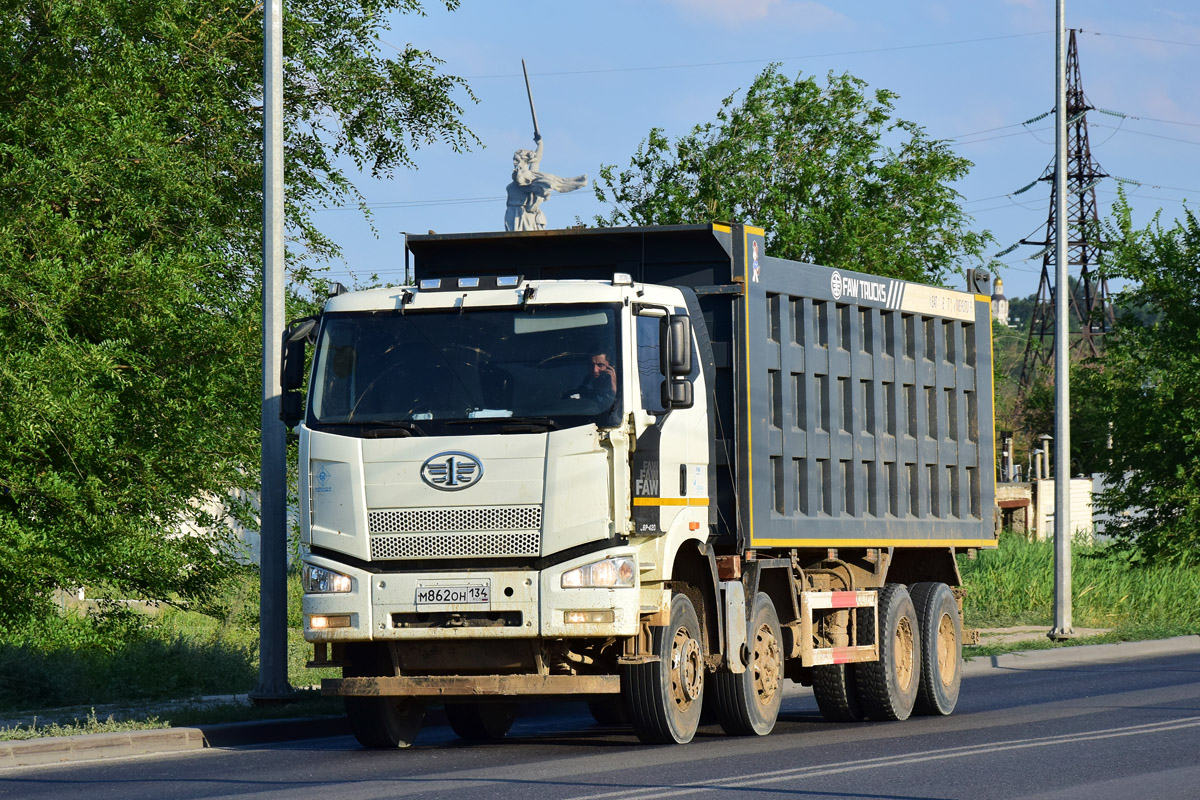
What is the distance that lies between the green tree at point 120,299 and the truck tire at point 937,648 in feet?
22.8

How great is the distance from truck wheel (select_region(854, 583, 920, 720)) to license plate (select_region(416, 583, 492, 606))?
174 inches

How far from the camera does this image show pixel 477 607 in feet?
36.0

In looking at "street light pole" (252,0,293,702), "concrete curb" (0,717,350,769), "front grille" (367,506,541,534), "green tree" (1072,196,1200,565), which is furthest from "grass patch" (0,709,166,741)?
"green tree" (1072,196,1200,565)

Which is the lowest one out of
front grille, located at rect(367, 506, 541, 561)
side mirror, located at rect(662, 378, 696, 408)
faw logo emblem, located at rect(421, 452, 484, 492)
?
front grille, located at rect(367, 506, 541, 561)

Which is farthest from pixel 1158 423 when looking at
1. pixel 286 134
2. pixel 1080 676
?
pixel 286 134

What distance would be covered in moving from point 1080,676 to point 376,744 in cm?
993

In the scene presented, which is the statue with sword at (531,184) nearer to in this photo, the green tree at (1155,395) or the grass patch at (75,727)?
the green tree at (1155,395)

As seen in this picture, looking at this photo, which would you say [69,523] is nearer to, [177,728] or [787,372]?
[177,728]

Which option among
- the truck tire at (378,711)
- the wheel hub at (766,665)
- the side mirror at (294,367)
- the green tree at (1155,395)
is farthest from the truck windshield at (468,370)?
the green tree at (1155,395)

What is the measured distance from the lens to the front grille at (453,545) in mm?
10977

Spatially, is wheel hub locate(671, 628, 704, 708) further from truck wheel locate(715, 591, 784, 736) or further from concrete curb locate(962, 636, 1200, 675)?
concrete curb locate(962, 636, 1200, 675)

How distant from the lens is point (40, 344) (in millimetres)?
16250

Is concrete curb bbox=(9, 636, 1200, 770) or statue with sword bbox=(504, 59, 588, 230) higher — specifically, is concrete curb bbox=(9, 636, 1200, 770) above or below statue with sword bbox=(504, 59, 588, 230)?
below

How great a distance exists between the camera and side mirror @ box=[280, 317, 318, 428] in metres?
11.8
